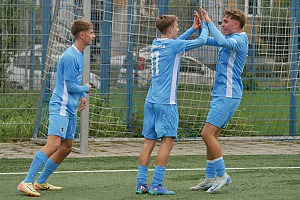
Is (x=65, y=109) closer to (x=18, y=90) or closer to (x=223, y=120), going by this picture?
(x=223, y=120)

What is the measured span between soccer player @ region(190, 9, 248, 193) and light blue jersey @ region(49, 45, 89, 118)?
54.5 inches

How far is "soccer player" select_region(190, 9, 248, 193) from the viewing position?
26.6ft

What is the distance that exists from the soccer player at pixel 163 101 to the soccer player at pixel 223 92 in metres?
0.34

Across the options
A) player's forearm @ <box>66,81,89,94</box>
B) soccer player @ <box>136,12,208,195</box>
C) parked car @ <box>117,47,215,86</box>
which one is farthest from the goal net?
soccer player @ <box>136,12,208,195</box>

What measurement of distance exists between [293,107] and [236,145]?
1.81m

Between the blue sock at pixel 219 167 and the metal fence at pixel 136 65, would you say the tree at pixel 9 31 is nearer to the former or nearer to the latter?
the metal fence at pixel 136 65

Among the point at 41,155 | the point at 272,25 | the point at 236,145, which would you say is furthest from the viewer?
the point at 272,25

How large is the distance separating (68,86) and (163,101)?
997 mm

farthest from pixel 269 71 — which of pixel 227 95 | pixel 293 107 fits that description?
pixel 227 95

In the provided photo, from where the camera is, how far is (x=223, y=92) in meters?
8.20

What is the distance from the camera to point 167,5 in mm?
13586

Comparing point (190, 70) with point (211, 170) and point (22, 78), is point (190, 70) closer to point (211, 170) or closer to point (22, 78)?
point (22, 78)

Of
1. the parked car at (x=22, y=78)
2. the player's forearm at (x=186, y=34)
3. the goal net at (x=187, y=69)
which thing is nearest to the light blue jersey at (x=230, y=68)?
the player's forearm at (x=186, y=34)

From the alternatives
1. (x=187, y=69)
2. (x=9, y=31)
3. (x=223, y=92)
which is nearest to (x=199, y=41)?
(x=223, y=92)
